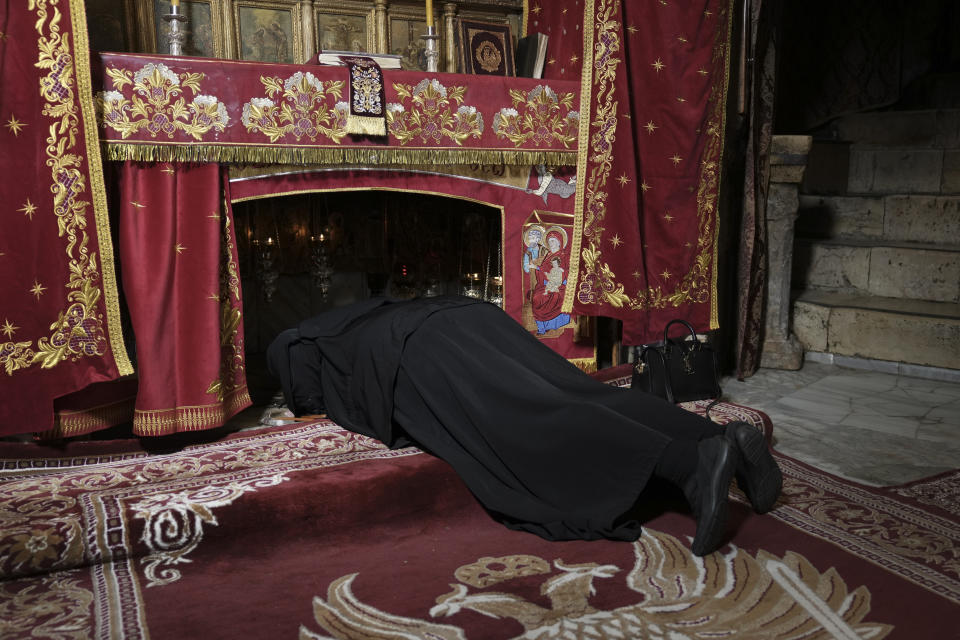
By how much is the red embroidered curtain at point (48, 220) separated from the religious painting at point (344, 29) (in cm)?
160

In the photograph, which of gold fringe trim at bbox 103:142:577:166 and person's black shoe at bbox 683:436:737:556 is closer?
person's black shoe at bbox 683:436:737:556

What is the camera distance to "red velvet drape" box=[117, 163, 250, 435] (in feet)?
8.99

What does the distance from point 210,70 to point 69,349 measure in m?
1.09

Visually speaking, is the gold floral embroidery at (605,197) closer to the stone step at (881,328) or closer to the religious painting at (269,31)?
the religious painting at (269,31)

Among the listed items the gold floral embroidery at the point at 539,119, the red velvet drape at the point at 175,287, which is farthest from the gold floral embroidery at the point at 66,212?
the gold floral embroidery at the point at 539,119

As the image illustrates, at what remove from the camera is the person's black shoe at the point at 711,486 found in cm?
206

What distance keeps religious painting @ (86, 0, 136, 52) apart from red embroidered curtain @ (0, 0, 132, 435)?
3.75 ft

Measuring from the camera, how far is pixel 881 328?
4730 millimetres

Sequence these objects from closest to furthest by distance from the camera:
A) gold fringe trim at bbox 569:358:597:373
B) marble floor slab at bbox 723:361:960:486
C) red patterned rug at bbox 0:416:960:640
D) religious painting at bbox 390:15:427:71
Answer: red patterned rug at bbox 0:416:960:640 < marble floor slab at bbox 723:361:960:486 < gold fringe trim at bbox 569:358:597:373 < religious painting at bbox 390:15:427:71

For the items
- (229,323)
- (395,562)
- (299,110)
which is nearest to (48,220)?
(229,323)

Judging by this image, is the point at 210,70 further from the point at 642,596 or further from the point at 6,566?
the point at 642,596

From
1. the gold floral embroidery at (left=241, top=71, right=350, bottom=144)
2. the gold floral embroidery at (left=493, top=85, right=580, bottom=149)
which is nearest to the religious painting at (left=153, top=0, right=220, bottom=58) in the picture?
the gold floral embroidery at (left=241, top=71, right=350, bottom=144)

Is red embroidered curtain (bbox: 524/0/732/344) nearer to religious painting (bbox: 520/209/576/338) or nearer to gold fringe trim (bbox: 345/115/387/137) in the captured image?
religious painting (bbox: 520/209/576/338)

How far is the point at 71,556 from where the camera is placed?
83.0 inches
